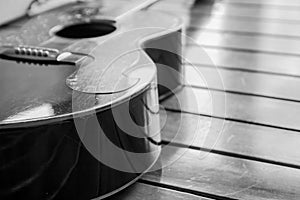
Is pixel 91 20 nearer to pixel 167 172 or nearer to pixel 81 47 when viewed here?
pixel 81 47

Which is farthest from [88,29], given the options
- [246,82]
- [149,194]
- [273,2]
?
[273,2]

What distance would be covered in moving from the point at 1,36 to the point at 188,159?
0.43 m

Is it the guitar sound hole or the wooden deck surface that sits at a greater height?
the guitar sound hole

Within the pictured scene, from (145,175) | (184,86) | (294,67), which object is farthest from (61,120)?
(294,67)

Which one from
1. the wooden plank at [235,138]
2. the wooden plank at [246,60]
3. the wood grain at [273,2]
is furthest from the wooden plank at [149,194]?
the wood grain at [273,2]

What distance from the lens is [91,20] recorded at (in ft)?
3.19

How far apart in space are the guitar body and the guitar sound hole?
0.36ft

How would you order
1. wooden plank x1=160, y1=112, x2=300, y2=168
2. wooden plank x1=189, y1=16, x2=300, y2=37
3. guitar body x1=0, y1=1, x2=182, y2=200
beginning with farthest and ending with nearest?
wooden plank x1=189, y1=16, x2=300, y2=37
wooden plank x1=160, y1=112, x2=300, y2=168
guitar body x1=0, y1=1, x2=182, y2=200

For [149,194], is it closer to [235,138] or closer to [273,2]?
[235,138]

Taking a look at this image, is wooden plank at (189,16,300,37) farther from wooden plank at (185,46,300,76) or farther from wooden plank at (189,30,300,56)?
wooden plank at (185,46,300,76)

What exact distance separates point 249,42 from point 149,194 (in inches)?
24.0

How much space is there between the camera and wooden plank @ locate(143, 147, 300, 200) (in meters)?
0.64

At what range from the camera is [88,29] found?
971 mm

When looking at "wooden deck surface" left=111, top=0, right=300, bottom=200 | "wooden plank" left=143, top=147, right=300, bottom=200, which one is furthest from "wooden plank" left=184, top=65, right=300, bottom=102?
"wooden plank" left=143, top=147, right=300, bottom=200
